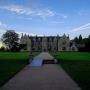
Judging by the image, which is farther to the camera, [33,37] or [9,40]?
[33,37]

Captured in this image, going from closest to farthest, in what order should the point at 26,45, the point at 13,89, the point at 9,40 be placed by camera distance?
1. the point at 13,89
2. the point at 9,40
3. the point at 26,45

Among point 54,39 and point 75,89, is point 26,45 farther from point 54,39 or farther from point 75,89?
point 75,89

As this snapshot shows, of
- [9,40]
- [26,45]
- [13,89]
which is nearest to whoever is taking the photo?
[13,89]

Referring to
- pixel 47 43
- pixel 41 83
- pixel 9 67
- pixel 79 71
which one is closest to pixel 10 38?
Answer: pixel 47 43

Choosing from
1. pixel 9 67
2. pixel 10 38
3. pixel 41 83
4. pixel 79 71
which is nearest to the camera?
pixel 41 83

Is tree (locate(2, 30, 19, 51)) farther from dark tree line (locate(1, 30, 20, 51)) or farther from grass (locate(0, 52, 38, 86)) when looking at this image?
grass (locate(0, 52, 38, 86))

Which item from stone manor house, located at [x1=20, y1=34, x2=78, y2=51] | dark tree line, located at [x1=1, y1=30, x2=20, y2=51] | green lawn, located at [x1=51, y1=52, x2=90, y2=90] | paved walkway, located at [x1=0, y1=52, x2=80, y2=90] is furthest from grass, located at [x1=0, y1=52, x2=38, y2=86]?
stone manor house, located at [x1=20, y1=34, x2=78, y2=51]

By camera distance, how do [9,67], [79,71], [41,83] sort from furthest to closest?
[9,67] → [79,71] → [41,83]

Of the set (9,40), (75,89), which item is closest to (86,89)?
(75,89)

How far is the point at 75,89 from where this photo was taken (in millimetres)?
11195

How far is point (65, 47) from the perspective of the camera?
165750 millimetres

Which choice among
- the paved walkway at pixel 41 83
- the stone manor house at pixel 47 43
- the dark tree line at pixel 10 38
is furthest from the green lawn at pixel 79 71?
the stone manor house at pixel 47 43

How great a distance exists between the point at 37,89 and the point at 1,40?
478 ft

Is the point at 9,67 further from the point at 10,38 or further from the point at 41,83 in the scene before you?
the point at 10,38
